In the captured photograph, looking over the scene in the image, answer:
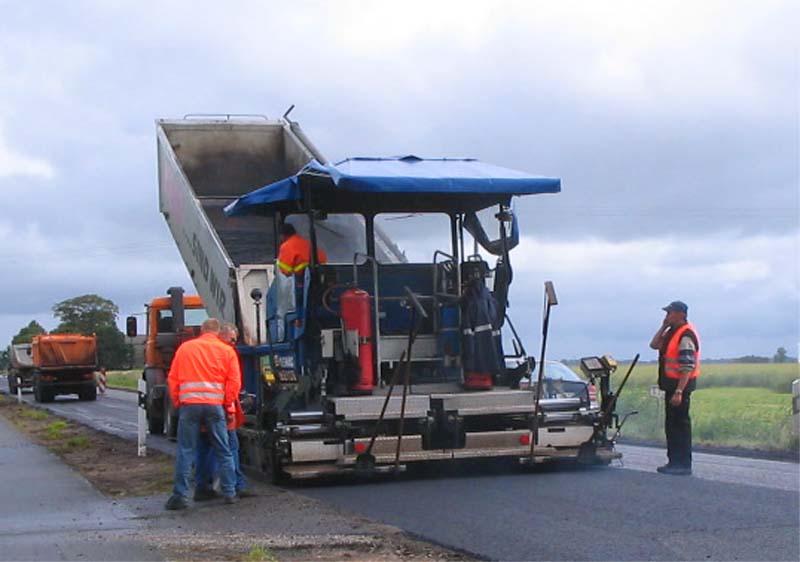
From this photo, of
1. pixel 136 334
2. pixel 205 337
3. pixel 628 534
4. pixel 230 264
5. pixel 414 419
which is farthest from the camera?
pixel 136 334

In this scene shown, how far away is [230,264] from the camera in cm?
1426

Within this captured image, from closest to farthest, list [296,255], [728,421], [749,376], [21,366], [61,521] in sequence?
[61,521], [296,255], [728,421], [749,376], [21,366]

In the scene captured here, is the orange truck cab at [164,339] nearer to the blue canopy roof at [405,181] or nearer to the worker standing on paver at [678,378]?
the blue canopy roof at [405,181]

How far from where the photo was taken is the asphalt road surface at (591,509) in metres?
7.39

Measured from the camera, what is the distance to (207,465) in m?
10.4

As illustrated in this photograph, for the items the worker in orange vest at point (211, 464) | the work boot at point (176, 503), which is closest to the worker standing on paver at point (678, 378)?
the worker in orange vest at point (211, 464)

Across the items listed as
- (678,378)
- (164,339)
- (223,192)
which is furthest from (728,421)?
(164,339)

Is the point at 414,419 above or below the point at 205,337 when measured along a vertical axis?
below

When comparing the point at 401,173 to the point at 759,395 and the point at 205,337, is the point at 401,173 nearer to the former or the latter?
the point at 205,337

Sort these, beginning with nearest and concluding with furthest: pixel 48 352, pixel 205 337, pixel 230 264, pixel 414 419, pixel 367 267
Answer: pixel 205 337 < pixel 414 419 < pixel 367 267 < pixel 230 264 < pixel 48 352

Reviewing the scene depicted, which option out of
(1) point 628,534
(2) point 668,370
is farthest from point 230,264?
(1) point 628,534

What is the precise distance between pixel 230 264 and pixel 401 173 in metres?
3.83

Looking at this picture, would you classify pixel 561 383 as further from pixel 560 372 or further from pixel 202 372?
pixel 202 372

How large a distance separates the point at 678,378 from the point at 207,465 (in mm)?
4519
